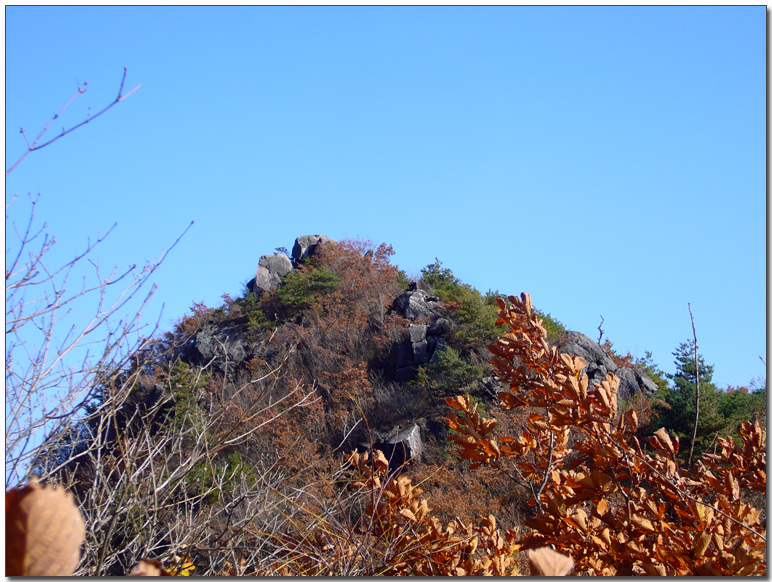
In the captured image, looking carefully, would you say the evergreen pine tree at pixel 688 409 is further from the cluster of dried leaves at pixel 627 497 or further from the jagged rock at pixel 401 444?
the cluster of dried leaves at pixel 627 497

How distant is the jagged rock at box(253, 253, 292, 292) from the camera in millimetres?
27203

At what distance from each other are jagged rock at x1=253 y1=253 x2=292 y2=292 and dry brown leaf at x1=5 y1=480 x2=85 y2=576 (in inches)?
1051

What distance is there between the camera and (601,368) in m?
18.6

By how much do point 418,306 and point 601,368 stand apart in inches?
287

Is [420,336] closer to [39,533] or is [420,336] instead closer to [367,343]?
[367,343]

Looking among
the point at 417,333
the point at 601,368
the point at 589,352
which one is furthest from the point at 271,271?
the point at 601,368

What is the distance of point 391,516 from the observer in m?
2.80

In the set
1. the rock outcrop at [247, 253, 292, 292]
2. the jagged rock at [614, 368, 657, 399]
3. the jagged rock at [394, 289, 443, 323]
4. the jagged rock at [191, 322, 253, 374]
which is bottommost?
the jagged rock at [614, 368, 657, 399]

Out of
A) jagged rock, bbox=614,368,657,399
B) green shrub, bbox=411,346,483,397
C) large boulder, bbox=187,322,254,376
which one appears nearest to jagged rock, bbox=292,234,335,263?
large boulder, bbox=187,322,254,376

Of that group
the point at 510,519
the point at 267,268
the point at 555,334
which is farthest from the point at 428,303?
the point at 510,519

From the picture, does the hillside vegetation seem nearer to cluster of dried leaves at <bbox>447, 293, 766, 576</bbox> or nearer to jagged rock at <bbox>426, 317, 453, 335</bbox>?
cluster of dried leaves at <bbox>447, 293, 766, 576</bbox>

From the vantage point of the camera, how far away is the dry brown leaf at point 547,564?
0.72m

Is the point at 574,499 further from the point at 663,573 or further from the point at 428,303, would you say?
the point at 428,303

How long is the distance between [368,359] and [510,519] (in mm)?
11572
